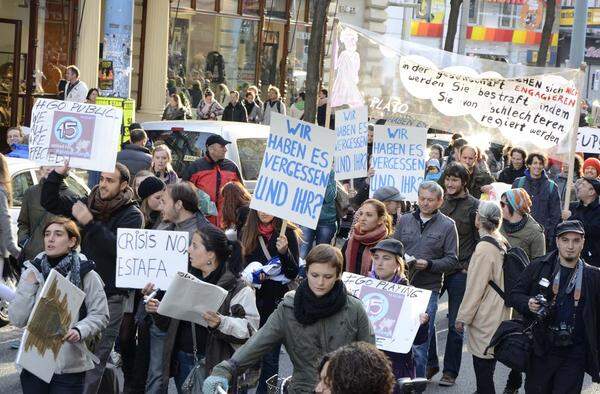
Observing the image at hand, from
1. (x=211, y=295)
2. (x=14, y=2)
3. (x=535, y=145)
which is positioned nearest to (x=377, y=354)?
(x=211, y=295)

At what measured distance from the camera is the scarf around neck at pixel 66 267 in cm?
667

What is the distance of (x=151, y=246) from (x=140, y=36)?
61.6 ft

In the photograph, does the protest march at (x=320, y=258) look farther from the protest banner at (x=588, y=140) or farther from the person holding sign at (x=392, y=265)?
the protest banner at (x=588, y=140)

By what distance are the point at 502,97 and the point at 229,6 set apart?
16.3 m

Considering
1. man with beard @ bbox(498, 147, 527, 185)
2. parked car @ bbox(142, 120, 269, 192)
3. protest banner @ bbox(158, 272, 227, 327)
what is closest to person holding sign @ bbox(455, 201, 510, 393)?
protest banner @ bbox(158, 272, 227, 327)

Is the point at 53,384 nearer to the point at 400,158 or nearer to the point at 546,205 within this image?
the point at 400,158

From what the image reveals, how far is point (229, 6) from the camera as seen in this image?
28.5 m

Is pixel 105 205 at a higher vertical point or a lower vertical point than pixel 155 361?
higher

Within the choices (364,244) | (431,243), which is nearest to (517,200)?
(431,243)

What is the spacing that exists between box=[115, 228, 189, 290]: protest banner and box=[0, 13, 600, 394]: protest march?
0.01m

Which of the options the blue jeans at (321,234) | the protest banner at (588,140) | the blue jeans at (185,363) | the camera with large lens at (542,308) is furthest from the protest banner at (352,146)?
the protest banner at (588,140)

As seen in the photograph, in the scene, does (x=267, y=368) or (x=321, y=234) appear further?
(x=321, y=234)

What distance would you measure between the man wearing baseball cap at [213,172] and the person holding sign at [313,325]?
235 inches

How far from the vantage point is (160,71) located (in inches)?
1001
